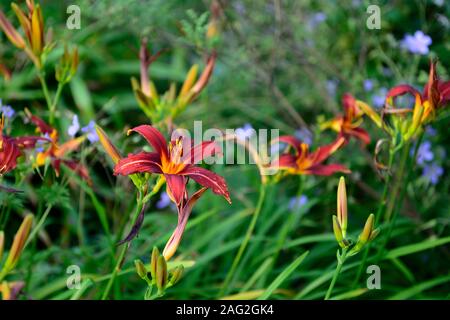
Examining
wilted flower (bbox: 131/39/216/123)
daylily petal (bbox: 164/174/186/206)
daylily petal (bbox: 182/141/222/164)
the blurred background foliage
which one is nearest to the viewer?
daylily petal (bbox: 164/174/186/206)

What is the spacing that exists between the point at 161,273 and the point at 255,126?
189cm

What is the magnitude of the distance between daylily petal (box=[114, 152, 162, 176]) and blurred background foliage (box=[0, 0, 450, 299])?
0.36 metres

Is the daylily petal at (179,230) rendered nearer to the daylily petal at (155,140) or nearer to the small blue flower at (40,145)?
the daylily petal at (155,140)

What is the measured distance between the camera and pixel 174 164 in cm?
112

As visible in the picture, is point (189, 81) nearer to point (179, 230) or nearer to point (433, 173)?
point (179, 230)

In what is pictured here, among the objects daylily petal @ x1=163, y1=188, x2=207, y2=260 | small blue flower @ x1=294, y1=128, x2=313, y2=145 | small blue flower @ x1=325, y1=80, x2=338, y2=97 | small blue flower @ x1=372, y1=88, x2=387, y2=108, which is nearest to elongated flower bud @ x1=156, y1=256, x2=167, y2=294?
daylily petal @ x1=163, y1=188, x2=207, y2=260

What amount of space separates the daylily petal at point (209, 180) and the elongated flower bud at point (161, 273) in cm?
14

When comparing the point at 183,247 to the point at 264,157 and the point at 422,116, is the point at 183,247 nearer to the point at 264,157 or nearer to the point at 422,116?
the point at 264,157

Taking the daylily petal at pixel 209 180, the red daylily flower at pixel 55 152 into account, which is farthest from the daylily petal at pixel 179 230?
the red daylily flower at pixel 55 152

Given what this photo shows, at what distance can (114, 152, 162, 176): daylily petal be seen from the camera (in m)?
1.02

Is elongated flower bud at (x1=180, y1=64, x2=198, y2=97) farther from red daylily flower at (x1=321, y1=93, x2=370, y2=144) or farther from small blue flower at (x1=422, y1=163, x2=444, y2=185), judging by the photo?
small blue flower at (x1=422, y1=163, x2=444, y2=185)

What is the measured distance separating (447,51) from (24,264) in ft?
4.83

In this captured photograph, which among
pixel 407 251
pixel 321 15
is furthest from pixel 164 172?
pixel 321 15

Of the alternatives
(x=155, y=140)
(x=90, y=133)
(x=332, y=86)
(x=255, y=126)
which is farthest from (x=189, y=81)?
(x=255, y=126)
